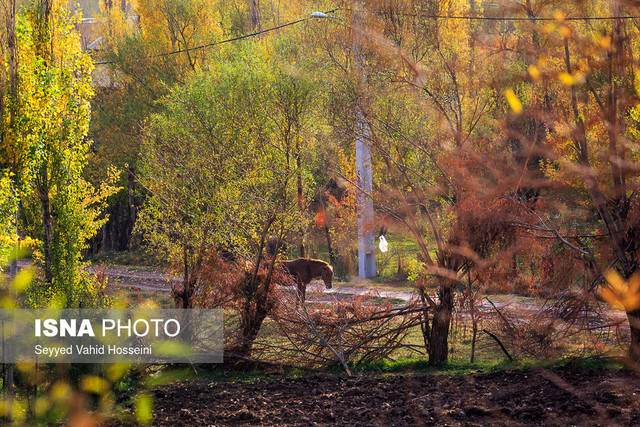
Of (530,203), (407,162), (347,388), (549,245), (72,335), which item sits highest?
(407,162)

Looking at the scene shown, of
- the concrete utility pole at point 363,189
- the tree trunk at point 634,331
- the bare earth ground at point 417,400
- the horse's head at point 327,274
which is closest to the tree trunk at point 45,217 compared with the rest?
the bare earth ground at point 417,400

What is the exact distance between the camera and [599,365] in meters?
10.9

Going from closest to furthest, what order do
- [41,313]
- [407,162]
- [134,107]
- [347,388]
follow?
1. [347,388]
2. [41,313]
3. [407,162]
4. [134,107]

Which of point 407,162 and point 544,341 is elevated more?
point 407,162

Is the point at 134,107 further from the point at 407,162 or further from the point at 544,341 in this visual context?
the point at 544,341

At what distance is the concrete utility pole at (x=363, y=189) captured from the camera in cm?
1391

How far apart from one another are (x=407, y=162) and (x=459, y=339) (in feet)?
13.1

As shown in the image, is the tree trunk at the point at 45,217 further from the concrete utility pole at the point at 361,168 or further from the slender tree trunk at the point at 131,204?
the slender tree trunk at the point at 131,204

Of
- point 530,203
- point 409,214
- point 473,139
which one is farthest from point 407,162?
point 530,203

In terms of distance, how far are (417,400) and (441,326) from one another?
339cm

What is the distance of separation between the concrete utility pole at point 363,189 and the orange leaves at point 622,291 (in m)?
4.58

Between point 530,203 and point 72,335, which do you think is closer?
point 72,335

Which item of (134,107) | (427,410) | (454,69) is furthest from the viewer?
(134,107)

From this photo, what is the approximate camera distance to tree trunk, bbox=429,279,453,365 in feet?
40.8
